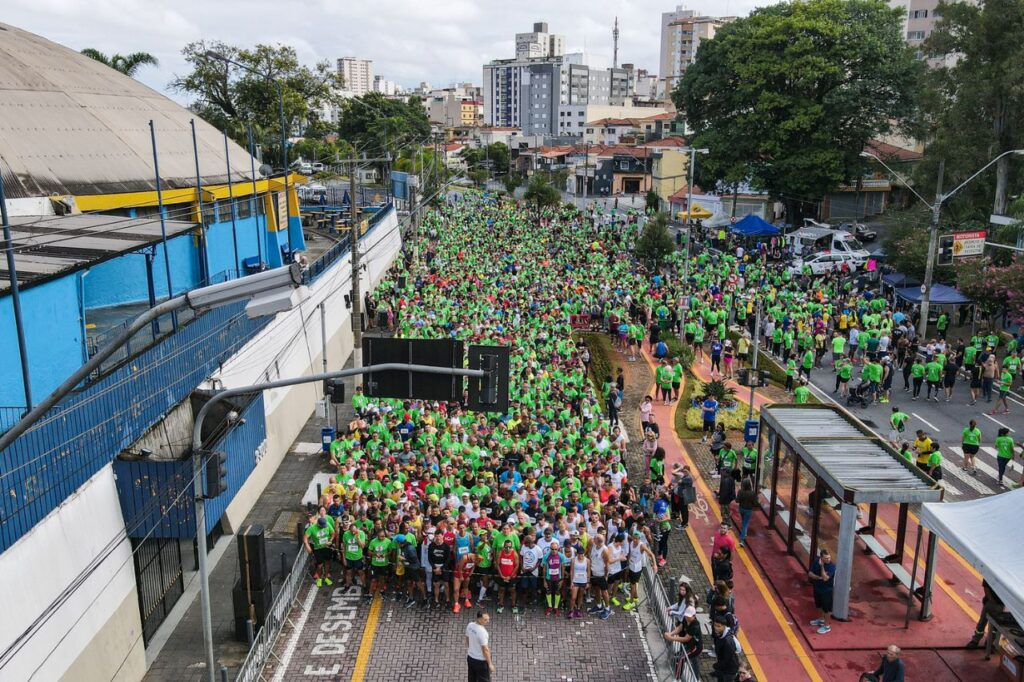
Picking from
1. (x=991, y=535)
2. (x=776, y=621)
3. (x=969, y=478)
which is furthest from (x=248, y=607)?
(x=969, y=478)

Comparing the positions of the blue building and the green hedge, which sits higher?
the blue building

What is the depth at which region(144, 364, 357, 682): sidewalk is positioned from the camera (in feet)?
38.7

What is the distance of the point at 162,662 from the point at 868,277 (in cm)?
3514

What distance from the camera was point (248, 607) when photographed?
476 inches

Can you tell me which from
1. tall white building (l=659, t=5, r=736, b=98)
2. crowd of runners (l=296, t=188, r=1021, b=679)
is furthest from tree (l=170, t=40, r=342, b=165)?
tall white building (l=659, t=5, r=736, b=98)

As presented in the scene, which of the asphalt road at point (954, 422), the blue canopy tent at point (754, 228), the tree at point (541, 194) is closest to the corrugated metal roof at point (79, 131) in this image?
the asphalt road at point (954, 422)

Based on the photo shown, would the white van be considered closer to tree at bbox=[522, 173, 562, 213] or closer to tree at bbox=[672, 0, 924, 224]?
tree at bbox=[672, 0, 924, 224]

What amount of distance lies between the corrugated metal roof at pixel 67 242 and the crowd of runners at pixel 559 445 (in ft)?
18.5

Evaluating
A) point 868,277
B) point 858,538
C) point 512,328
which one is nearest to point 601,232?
point 868,277

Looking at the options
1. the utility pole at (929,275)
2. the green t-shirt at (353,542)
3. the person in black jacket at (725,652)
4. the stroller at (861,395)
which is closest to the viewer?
the person in black jacket at (725,652)

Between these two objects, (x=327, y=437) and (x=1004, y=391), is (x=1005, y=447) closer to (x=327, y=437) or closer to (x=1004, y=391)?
(x=1004, y=391)

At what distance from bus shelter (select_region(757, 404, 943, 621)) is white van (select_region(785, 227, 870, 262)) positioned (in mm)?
28643

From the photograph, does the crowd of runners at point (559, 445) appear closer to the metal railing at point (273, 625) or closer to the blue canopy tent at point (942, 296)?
the metal railing at point (273, 625)

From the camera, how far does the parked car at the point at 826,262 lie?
130 ft
